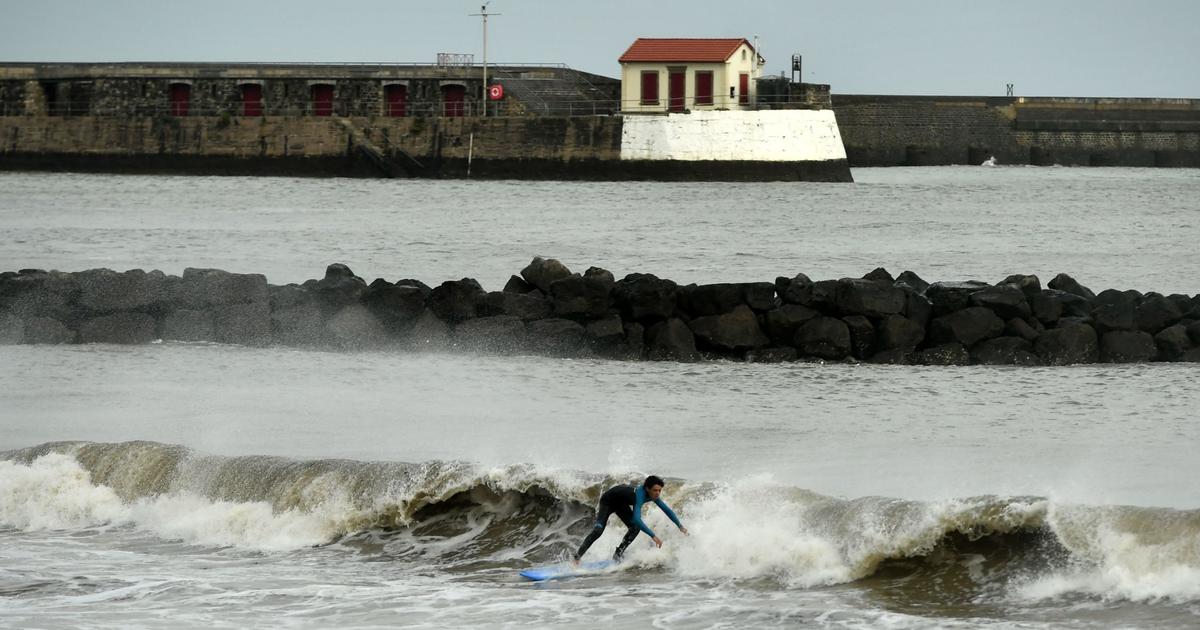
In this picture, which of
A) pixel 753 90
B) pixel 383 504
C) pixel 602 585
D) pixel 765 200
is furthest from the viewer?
pixel 753 90

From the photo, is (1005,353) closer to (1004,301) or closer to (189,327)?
(1004,301)

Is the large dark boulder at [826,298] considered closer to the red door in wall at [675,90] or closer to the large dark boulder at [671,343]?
the large dark boulder at [671,343]

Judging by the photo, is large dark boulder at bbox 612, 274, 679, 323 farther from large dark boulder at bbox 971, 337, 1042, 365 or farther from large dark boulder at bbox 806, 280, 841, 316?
large dark boulder at bbox 971, 337, 1042, 365

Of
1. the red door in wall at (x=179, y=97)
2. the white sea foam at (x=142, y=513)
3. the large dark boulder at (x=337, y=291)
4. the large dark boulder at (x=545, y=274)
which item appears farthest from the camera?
the red door in wall at (x=179, y=97)

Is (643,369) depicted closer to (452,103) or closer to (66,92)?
(452,103)

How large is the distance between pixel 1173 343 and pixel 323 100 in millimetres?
47269

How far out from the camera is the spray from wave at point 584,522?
8430 millimetres

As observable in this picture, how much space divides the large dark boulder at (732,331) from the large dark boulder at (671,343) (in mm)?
136

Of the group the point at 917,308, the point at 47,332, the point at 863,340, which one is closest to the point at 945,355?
the point at 917,308

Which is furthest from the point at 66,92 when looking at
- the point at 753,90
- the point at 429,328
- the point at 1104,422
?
the point at 1104,422

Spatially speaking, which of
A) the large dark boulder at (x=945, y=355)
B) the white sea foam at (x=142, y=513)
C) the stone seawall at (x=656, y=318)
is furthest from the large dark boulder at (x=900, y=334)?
the white sea foam at (x=142, y=513)

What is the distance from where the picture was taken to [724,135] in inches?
2072

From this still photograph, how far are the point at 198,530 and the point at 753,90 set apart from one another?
4612 cm

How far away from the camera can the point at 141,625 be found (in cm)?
809
